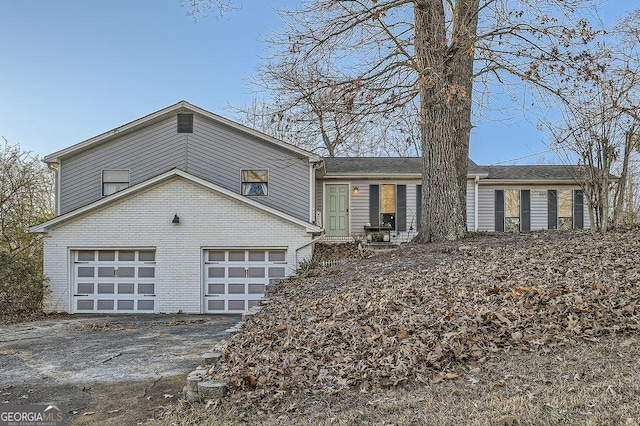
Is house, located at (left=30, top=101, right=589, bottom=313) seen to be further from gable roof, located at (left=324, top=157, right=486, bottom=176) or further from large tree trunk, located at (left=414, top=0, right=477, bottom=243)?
large tree trunk, located at (left=414, top=0, right=477, bottom=243)

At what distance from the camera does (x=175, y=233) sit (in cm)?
1324

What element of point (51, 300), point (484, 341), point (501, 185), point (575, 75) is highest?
point (575, 75)

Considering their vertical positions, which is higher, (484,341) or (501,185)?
(501,185)

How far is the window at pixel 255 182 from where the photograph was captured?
15.5 m

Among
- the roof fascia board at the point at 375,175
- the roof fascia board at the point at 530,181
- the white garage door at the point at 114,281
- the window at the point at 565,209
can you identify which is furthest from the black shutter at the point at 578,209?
the white garage door at the point at 114,281

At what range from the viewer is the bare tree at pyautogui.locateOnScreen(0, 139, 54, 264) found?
15.9m

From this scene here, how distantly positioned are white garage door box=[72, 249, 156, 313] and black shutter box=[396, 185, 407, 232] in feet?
29.7

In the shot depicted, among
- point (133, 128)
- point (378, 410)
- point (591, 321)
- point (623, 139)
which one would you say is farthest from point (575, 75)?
point (133, 128)

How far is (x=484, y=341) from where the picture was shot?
4.62 metres

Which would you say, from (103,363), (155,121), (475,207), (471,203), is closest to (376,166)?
(471,203)

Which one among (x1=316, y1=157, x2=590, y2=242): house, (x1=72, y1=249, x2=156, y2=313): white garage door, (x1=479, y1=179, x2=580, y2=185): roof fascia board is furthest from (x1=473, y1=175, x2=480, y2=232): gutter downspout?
(x1=72, y1=249, x2=156, y2=313): white garage door

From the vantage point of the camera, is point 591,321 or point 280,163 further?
point 280,163

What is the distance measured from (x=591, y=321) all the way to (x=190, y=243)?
1068cm

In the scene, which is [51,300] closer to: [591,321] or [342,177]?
[342,177]
